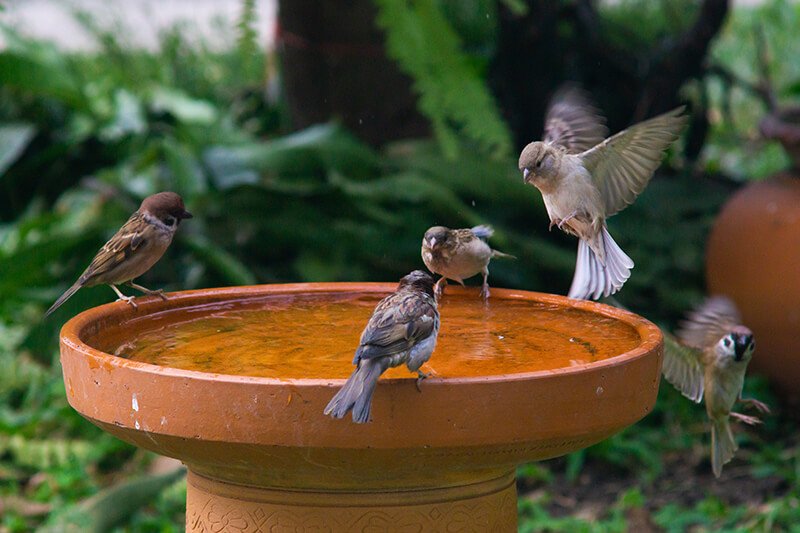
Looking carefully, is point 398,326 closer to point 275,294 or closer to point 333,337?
point 333,337

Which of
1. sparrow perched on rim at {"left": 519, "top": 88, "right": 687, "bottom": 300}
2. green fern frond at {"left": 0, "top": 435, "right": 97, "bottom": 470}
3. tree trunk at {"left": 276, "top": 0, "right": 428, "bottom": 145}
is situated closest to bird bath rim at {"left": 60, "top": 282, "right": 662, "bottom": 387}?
sparrow perched on rim at {"left": 519, "top": 88, "right": 687, "bottom": 300}

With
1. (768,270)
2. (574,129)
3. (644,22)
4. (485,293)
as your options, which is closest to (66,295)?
(485,293)

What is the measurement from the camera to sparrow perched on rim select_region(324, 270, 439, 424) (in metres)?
2.06

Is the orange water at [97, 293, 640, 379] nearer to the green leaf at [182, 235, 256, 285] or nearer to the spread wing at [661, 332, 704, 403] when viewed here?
the spread wing at [661, 332, 704, 403]

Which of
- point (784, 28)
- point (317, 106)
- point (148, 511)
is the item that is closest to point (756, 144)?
point (784, 28)

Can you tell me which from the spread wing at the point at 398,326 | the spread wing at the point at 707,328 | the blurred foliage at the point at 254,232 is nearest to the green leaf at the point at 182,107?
the blurred foliage at the point at 254,232

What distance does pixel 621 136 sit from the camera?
3193 millimetres

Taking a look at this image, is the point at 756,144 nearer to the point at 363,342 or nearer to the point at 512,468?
the point at 512,468

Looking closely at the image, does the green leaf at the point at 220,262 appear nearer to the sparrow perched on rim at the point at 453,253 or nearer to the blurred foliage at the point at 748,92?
the sparrow perched on rim at the point at 453,253

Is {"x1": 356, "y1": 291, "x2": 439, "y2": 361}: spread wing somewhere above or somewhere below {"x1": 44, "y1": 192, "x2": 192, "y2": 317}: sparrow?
above

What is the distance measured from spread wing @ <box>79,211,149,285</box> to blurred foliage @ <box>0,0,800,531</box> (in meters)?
1.29

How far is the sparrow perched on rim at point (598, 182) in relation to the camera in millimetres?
3160

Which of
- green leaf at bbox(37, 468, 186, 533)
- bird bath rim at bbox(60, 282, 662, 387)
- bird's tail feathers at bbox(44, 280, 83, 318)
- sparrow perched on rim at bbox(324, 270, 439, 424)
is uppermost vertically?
sparrow perched on rim at bbox(324, 270, 439, 424)

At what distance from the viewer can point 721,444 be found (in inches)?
145
